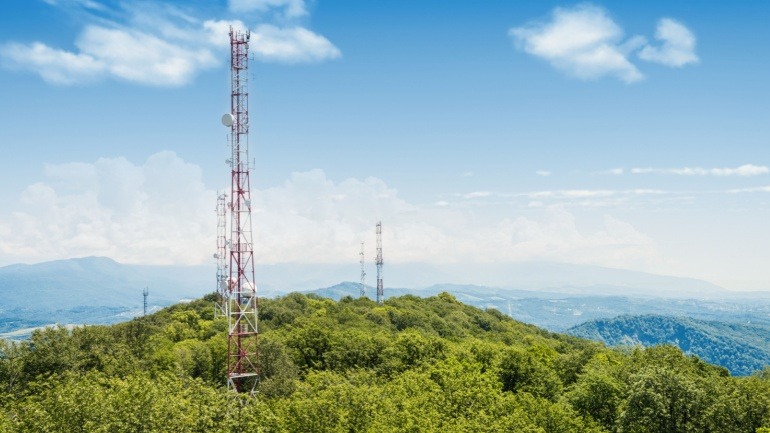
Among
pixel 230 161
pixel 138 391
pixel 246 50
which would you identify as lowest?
pixel 138 391

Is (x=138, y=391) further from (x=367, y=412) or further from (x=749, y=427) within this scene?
(x=749, y=427)

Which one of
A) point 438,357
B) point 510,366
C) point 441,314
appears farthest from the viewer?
point 441,314

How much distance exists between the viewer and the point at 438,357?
64.4 metres

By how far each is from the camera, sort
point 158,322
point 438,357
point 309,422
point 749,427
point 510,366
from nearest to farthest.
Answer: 1. point 309,422
2. point 749,427
3. point 510,366
4. point 438,357
5. point 158,322

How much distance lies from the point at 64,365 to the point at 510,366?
44713mm

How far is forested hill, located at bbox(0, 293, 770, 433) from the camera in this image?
107 feet

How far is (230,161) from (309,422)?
62.6 ft

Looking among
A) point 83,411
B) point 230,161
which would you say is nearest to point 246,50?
point 230,161

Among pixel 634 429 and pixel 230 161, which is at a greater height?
pixel 230 161

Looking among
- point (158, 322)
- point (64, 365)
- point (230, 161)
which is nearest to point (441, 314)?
point (158, 322)

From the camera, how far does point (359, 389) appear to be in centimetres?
4075

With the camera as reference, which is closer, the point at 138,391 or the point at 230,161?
the point at 138,391

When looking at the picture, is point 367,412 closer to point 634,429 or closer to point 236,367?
point 236,367

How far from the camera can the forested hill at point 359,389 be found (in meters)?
32.7
